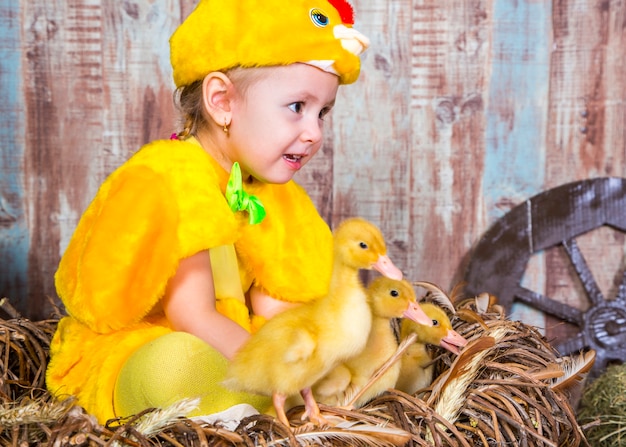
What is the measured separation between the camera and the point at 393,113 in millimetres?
2096

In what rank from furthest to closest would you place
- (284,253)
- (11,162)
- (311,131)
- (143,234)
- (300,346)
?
(11,162), (284,253), (311,131), (143,234), (300,346)

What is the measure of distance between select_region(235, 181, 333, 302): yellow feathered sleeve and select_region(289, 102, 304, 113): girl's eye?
0.68 ft

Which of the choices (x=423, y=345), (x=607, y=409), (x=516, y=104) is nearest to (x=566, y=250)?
(x=516, y=104)

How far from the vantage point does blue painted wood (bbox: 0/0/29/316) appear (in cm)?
204

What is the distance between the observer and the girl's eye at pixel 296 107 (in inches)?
52.2

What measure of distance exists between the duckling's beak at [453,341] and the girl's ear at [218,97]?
0.54 metres

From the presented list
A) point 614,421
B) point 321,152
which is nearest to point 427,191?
point 321,152

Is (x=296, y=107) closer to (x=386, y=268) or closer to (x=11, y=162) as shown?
(x=386, y=268)

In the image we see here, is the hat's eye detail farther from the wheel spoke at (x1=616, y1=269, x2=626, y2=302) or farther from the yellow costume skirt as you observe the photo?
the wheel spoke at (x1=616, y1=269, x2=626, y2=302)

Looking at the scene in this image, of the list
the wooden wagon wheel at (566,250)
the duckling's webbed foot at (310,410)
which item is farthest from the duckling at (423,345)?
the wooden wagon wheel at (566,250)

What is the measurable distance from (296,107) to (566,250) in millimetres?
1086

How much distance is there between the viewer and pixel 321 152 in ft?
6.86

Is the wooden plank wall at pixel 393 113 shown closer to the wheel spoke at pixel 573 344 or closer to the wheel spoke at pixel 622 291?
the wheel spoke at pixel 622 291

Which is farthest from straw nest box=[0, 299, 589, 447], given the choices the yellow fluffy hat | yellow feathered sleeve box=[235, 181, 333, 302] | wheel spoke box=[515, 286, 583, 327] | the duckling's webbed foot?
wheel spoke box=[515, 286, 583, 327]
